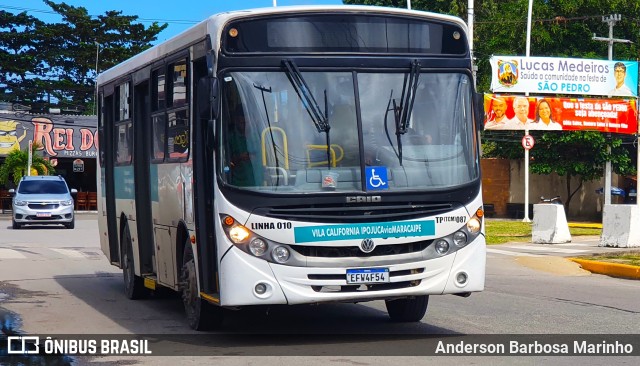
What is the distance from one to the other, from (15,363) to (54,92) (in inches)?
2689

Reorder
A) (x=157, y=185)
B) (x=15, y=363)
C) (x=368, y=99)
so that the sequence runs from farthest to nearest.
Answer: (x=157, y=185)
(x=368, y=99)
(x=15, y=363)

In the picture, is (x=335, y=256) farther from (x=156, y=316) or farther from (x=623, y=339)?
(x=156, y=316)

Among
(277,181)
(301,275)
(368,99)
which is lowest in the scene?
(301,275)

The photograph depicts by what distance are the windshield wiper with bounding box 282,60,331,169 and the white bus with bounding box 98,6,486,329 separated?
0.01 m

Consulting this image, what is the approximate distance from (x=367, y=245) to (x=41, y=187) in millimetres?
29523

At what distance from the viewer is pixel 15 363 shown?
932 centimetres

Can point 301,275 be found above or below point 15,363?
above

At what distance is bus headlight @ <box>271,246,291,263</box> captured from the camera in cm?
962

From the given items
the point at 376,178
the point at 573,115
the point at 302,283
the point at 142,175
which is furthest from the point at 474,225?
the point at 573,115

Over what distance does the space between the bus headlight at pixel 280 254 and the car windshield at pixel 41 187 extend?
29.0 meters

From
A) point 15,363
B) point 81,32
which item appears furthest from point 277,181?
point 81,32

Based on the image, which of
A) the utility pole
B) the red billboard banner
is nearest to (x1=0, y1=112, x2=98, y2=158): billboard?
the red billboard banner

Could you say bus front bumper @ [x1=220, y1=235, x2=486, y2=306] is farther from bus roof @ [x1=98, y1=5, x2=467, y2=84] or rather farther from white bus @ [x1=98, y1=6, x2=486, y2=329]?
bus roof @ [x1=98, y1=5, x2=467, y2=84]

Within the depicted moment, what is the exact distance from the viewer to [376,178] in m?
9.84
